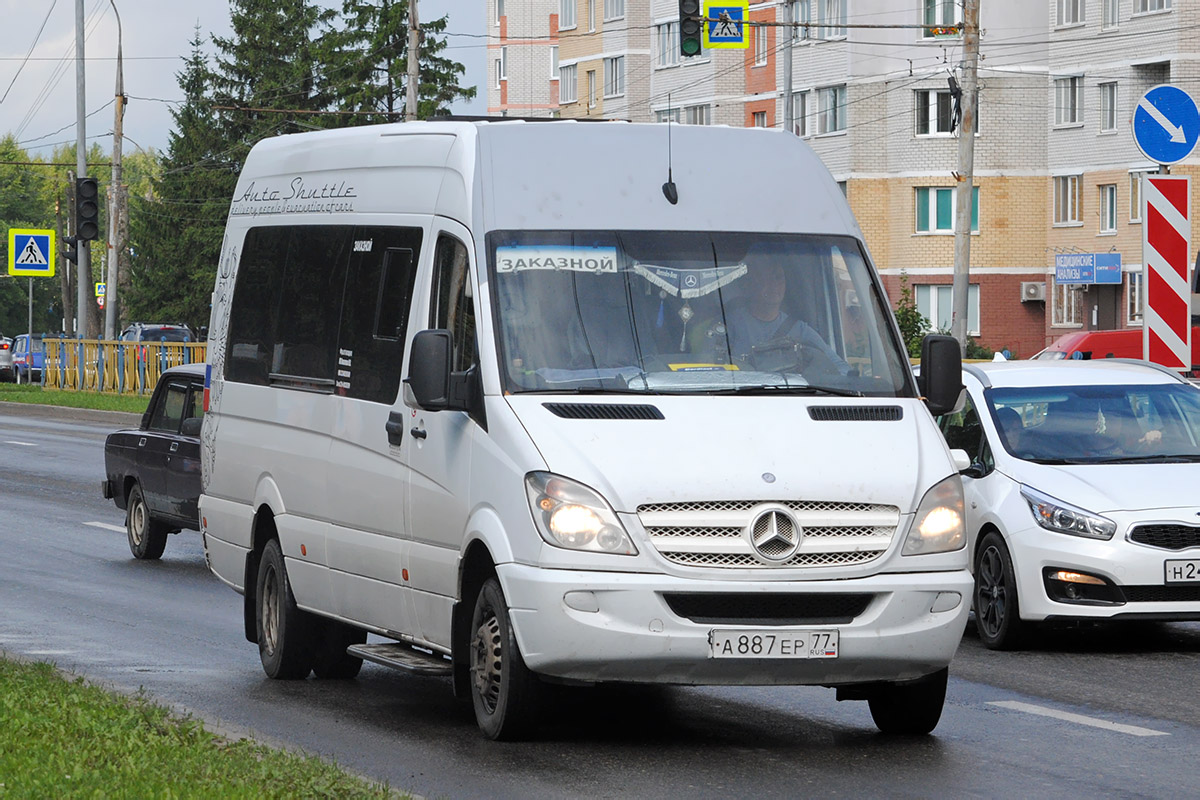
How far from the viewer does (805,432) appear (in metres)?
8.33

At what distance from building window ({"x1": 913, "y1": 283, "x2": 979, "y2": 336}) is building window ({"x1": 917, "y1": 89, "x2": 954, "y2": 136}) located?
4929mm

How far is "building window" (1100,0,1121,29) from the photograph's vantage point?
65938mm

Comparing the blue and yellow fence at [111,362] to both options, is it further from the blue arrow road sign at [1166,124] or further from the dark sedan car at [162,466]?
the blue arrow road sign at [1166,124]

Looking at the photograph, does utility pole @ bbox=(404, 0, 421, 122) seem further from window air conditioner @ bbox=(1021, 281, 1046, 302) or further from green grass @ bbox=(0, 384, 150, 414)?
window air conditioner @ bbox=(1021, 281, 1046, 302)

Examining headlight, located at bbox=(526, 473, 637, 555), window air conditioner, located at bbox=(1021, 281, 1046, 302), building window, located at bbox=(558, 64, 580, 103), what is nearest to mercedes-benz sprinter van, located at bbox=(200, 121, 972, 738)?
headlight, located at bbox=(526, 473, 637, 555)

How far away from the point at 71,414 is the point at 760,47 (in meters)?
41.4

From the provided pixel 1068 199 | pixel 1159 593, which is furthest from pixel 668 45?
pixel 1159 593

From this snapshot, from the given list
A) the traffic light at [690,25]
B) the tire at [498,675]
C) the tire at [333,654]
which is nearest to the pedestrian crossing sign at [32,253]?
the traffic light at [690,25]

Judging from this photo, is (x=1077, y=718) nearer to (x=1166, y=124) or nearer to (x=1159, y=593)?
(x=1159, y=593)

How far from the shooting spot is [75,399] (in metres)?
47.0

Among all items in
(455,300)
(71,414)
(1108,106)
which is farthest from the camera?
(1108,106)

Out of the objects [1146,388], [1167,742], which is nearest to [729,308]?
[1167,742]

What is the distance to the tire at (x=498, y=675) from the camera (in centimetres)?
827

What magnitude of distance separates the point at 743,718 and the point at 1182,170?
57.9 m
